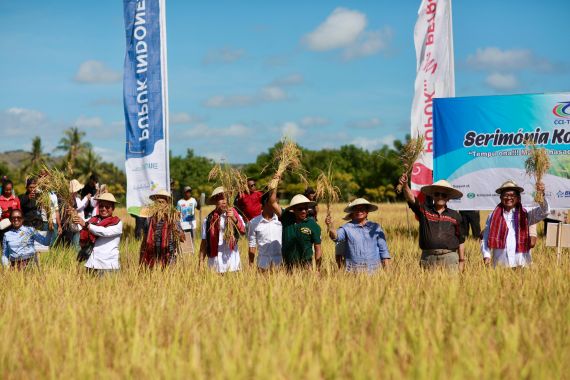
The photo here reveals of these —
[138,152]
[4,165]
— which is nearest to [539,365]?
[138,152]

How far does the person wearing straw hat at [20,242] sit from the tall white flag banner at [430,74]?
303 inches

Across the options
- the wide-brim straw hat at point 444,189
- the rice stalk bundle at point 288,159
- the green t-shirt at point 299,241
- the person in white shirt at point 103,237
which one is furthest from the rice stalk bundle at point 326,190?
the person in white shirt at point 103,237

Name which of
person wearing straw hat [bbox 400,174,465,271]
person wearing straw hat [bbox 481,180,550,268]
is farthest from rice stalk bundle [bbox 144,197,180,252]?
person wearing straw hat [bbox 481,180,550,268]

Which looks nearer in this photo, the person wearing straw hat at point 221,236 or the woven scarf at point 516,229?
the woven scarf at point 516,229

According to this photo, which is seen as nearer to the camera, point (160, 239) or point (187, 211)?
point (160, 239)

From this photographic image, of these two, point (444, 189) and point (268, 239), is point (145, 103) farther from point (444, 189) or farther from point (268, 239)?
point (444, 189)

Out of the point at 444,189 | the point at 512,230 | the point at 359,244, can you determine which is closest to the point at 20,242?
the point at 359,244

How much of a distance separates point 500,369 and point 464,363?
0.23m

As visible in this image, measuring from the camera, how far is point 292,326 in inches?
201

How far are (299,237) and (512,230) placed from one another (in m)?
2.43

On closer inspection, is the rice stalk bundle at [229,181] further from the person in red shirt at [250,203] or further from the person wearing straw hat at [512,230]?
the person in red shirt at [250,203]

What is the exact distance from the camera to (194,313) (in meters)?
5.50

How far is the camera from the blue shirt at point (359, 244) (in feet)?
24.7

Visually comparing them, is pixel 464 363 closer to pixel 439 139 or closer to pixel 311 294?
pixel 311 294
